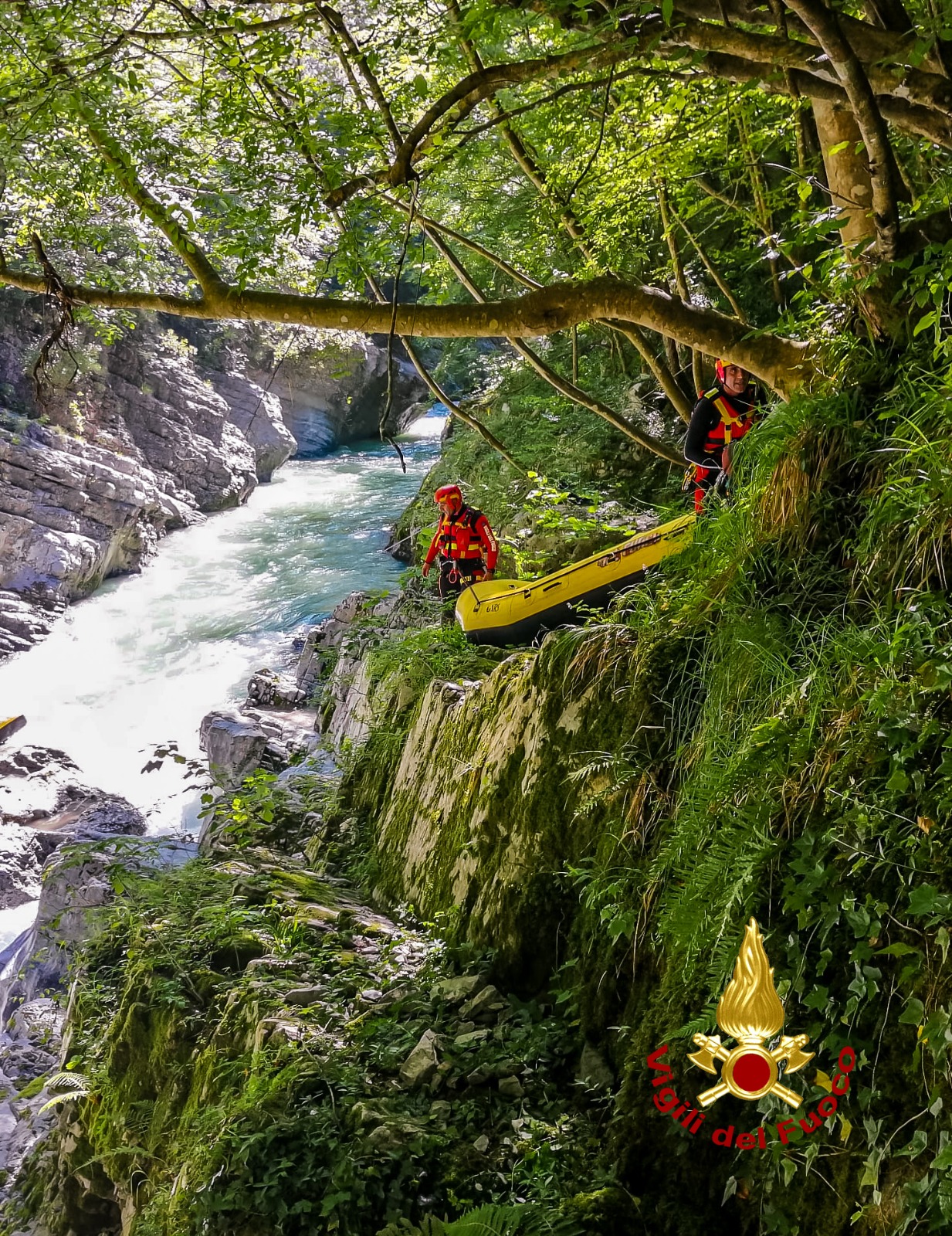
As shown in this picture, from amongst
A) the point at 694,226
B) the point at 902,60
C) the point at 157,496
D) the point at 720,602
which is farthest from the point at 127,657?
the point at 902,60

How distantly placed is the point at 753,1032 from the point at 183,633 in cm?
1654

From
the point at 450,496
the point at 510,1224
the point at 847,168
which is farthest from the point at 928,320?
the point at 450,496

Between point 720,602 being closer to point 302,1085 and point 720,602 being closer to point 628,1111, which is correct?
point 628,1111

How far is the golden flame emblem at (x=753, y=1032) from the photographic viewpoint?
1.60 metres

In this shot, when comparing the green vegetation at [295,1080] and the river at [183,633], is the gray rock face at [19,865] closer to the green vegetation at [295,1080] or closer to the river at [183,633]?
the river at [183,633]

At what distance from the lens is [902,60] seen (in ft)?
8.23

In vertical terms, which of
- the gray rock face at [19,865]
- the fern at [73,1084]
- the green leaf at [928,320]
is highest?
the green leaf at [928,320]

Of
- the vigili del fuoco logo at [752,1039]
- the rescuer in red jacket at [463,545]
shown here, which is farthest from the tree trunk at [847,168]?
the rescuer in red jacket at [463,545]

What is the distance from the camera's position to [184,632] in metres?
17.0

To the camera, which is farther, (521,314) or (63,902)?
(63,902)

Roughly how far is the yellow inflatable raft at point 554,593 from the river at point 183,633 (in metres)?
5.87

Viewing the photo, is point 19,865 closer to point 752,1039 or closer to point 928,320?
point 752,1039

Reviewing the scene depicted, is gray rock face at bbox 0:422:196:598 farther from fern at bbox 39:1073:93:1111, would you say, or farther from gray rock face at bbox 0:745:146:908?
fern at bbox 39:1073:93:1111

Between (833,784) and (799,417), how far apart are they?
4.83 ft
